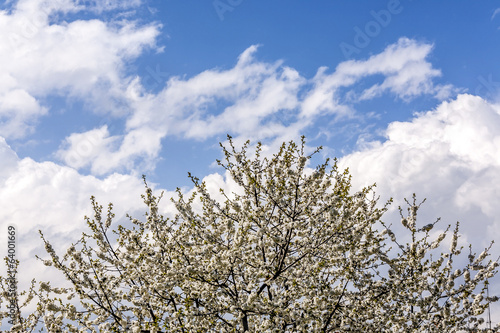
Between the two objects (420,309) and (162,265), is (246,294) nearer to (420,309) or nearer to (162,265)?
(162,265)

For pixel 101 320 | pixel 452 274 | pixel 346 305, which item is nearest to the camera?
→ pixel 346 305

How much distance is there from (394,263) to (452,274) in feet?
6.89

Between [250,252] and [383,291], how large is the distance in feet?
14.1

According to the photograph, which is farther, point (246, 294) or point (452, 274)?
point (452, 274)

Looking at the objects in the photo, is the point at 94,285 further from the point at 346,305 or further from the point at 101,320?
the point at 346,305

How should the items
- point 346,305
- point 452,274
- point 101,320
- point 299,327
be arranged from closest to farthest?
1. point 299,327
2. point 346,305
3. point 101,320
4. point 452,274

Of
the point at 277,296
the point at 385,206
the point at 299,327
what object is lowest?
the point at 299,327

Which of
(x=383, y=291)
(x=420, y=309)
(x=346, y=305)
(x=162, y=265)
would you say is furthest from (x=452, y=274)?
(x=162, y=265)

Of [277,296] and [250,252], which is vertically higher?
[250,252]

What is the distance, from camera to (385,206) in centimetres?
1332

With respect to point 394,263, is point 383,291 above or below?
below

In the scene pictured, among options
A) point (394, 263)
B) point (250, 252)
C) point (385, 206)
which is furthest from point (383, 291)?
point (250, 252)

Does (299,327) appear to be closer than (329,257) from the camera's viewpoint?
Yes

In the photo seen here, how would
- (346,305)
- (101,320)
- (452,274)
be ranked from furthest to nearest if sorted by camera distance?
(452,274) < (101,320) < (346,305)
